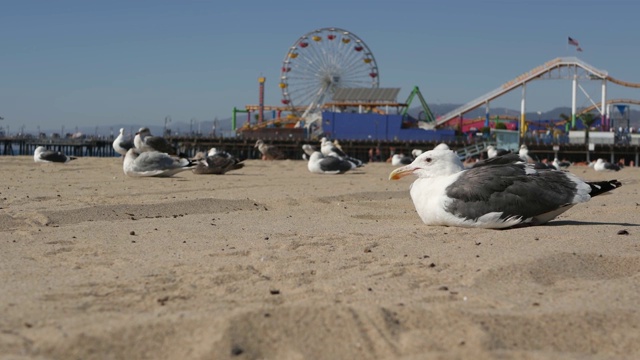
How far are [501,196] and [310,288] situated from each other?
3.01 meters

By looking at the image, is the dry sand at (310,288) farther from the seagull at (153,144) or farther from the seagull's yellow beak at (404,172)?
the seagull at (153,144)

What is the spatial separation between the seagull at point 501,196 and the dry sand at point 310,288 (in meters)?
0.18

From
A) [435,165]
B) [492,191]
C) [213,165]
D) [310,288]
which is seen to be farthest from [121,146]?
[310,288]

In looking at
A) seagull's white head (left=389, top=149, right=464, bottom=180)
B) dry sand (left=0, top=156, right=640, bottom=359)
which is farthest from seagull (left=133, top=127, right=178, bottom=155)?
seagull's white head (left=389, top=149, right=464, bottom=180)

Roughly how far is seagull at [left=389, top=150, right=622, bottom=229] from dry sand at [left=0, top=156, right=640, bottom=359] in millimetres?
181

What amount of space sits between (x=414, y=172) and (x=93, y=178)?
31.9 feet

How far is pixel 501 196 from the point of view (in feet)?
23.2

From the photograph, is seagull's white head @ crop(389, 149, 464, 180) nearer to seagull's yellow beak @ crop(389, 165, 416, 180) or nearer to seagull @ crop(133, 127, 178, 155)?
seagull's yellow beak @ crop(389, 165, 416, 180)

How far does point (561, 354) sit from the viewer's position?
3439 millimetres

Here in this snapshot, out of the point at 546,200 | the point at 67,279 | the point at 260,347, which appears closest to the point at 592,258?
the point at 546,200

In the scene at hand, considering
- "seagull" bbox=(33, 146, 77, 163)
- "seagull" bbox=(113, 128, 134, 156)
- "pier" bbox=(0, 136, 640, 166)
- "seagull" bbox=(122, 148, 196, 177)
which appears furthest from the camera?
"pier" bbox=(0, 136, 640, 166)

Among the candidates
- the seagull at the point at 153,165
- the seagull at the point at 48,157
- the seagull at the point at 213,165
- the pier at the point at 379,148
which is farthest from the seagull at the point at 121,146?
the pier at the point at 379,148

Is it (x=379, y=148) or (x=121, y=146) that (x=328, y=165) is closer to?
(x=121, y=146)

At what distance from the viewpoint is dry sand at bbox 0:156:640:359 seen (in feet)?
11.4
